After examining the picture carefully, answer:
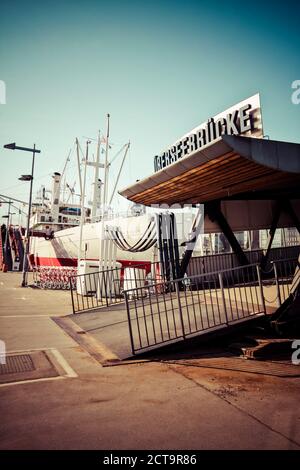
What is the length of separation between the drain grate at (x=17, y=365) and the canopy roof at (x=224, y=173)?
5471 mm

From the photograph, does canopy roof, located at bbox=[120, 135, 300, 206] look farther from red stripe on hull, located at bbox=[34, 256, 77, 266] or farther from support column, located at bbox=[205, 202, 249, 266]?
red stripe on hull, located at bbox=[34, 256, 77, 266]

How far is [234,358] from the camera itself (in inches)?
210

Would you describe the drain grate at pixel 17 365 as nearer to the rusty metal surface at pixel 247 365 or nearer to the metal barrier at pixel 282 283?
the rusty metal surface at pixel 247 365

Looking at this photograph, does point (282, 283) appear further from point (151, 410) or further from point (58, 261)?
point (58, 261)

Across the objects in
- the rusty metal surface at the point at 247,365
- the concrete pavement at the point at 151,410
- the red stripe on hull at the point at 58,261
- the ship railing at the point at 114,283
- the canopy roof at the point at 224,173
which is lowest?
the rusty metal surface at the point at 247,365

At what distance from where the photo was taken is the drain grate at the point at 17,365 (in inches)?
182

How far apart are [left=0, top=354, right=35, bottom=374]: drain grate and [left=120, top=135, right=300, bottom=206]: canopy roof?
215 inches

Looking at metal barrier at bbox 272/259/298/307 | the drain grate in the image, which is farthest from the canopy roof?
the drain grate

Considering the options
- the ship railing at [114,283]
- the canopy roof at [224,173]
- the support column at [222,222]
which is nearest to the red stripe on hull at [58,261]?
the ship railing at [114,283]

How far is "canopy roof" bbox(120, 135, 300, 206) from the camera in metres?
5.86

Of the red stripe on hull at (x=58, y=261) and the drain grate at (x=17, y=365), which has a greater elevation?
the red stripe on hull at (x=58, y=261)
